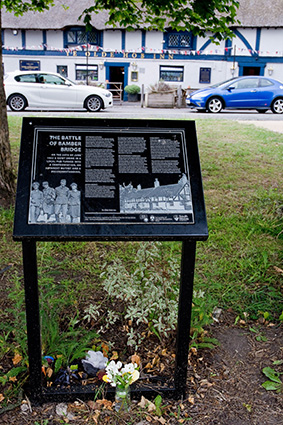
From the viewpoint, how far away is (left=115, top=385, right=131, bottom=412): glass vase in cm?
223

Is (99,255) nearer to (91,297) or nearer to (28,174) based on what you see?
(91,297)

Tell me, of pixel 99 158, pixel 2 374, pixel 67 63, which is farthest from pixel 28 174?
pixel 67 63

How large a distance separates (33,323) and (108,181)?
81 cm

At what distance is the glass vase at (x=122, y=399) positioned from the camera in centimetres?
223

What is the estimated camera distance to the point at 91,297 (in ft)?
11.0

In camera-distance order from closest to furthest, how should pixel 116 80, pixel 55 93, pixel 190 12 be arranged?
pixel 190 12 < pixel 55 93 < pixel 116 80

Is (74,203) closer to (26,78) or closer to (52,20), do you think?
(26,78)

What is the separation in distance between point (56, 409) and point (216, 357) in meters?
1.02

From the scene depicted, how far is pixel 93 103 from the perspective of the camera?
57.8 feet

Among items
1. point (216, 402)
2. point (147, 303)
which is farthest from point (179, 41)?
point (216, 402)

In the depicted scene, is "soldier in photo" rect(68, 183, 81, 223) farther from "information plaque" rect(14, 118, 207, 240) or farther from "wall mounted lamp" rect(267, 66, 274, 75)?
"wall mounted lamp" rect(267, 66, 274, 75)

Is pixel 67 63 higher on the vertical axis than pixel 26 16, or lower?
lower

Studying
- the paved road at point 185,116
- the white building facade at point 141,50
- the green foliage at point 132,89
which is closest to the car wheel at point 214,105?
the paved road at point 185,116

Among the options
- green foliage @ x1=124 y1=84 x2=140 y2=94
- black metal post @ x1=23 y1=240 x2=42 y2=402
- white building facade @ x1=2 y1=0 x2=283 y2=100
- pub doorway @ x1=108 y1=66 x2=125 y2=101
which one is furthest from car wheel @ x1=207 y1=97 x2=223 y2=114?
black metal post @ x1=23 y1=240 x2=42 y2=402
